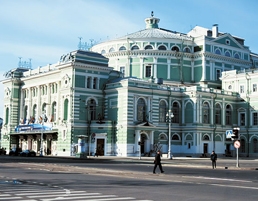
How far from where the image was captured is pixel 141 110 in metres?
80.5

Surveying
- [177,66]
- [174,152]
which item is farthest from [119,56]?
[174,152]

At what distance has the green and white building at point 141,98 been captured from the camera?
79562 millimetres

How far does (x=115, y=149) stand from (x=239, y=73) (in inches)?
1183

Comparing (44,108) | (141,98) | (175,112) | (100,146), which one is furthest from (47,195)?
(44,108)

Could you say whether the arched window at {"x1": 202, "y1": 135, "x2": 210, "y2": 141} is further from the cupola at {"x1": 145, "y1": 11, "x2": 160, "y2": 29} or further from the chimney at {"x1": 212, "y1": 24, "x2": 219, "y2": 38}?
the cupola at {"x1": 145, "y1": 11, "x2": 160, "y2": 29}

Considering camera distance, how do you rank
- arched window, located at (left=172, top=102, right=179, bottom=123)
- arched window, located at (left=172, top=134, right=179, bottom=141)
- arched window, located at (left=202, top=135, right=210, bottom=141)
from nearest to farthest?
arched window, located at (left=202, top=135, right=210, bottom=141)
arched window, located at (left=172, top=134, right=179, bottom=141)
arched window, located at (left=172, top=102, right=179, bottom=123)

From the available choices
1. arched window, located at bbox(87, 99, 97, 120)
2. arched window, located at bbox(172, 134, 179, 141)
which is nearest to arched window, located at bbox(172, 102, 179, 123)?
arched window, located at bbox(172, 134, 179, 141)

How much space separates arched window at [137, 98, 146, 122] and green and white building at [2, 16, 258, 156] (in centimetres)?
18

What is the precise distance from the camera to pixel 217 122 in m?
87.4

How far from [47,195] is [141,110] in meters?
63.3

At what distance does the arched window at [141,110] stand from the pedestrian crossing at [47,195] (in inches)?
2360

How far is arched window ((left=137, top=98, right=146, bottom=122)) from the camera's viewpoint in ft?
263

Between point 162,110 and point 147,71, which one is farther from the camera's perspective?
point 147,71

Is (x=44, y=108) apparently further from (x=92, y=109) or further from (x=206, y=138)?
(x=206, y=138)
